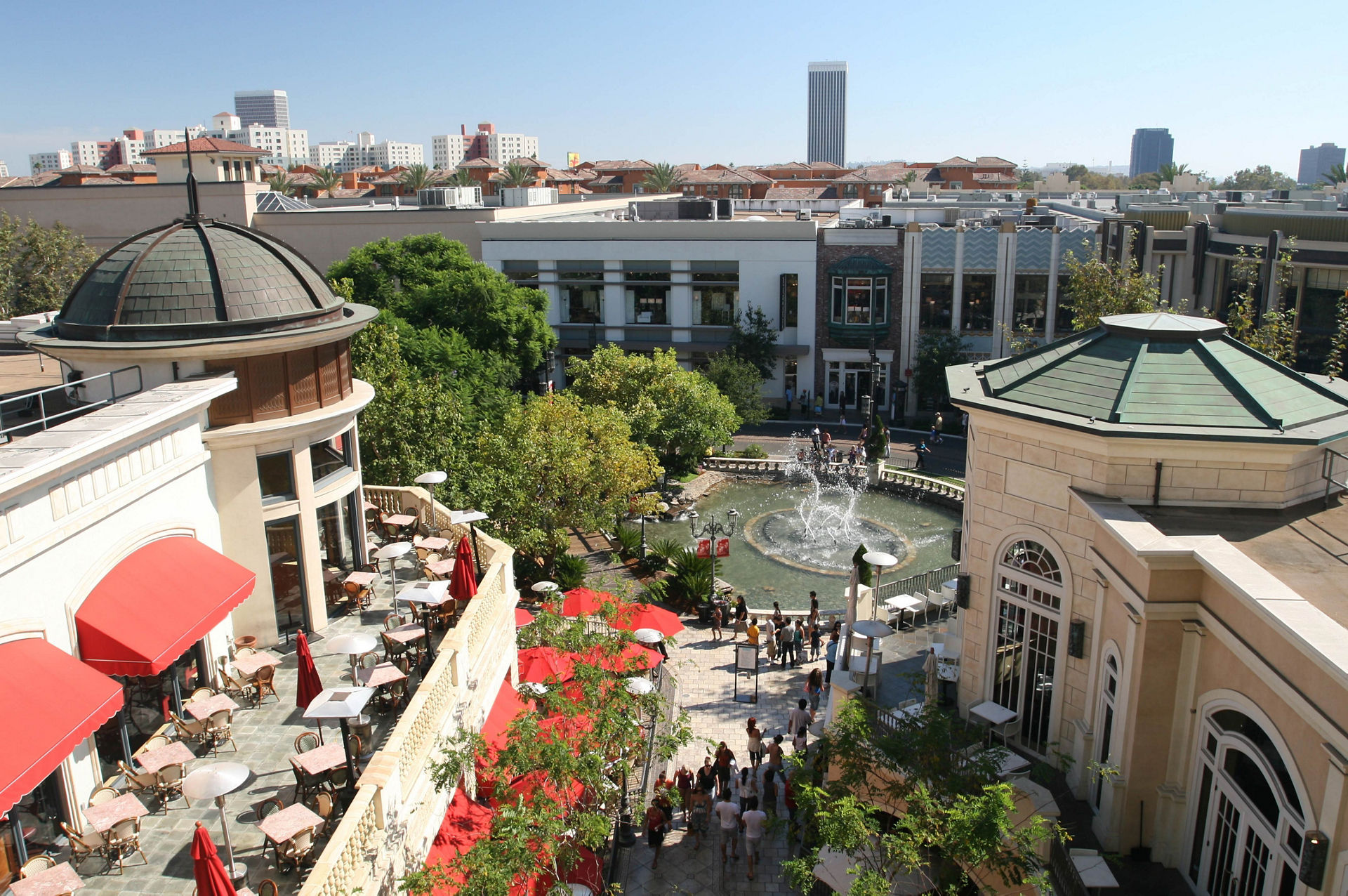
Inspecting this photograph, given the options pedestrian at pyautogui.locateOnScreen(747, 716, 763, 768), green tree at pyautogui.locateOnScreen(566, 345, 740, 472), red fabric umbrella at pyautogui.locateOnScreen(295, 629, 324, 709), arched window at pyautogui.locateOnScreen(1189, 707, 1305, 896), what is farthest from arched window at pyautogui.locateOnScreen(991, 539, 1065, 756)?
green tree at pyautogui.locateOnScreen(566, 345, 740, 472)

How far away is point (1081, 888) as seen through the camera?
11.9m

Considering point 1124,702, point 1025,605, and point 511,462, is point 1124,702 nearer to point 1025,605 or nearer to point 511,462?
point 1025,605

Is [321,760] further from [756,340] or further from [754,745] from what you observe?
[756,340]

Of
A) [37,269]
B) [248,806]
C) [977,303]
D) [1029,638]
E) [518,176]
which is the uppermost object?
[518,176]

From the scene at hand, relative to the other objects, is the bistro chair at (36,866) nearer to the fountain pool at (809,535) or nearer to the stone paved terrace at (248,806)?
the stone paved terrace at (248,806)

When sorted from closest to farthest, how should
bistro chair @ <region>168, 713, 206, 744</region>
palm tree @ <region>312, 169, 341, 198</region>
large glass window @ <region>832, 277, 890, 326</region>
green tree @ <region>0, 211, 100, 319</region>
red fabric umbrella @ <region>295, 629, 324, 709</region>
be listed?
bistro chair @ <region>168, 713, 206, 744</region>
red fabric umbrella @ <region>295, 629, 324, 709</region>
green tree @ <region>0, 211, 100, 319</region>
large glass window @ <region>832, 277, 890, 326</region>
palm tree @ <region>312, 169, 341, 198</region>

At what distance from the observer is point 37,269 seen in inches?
2037

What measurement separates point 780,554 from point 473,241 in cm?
3530

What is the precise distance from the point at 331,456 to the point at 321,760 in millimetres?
6629

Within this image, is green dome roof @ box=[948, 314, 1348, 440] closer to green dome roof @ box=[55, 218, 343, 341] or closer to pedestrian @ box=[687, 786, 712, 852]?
pedestrian @ box=[687, 786, 712, 852]

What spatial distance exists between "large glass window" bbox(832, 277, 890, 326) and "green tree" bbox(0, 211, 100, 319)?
132ft

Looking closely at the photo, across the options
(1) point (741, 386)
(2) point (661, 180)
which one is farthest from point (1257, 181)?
(1) point (741, 386)

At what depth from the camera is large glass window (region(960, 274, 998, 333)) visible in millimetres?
52344

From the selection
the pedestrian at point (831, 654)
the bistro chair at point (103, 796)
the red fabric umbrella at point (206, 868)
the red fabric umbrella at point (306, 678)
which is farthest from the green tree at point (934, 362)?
the red fabric umbrella at point (206, 868)
